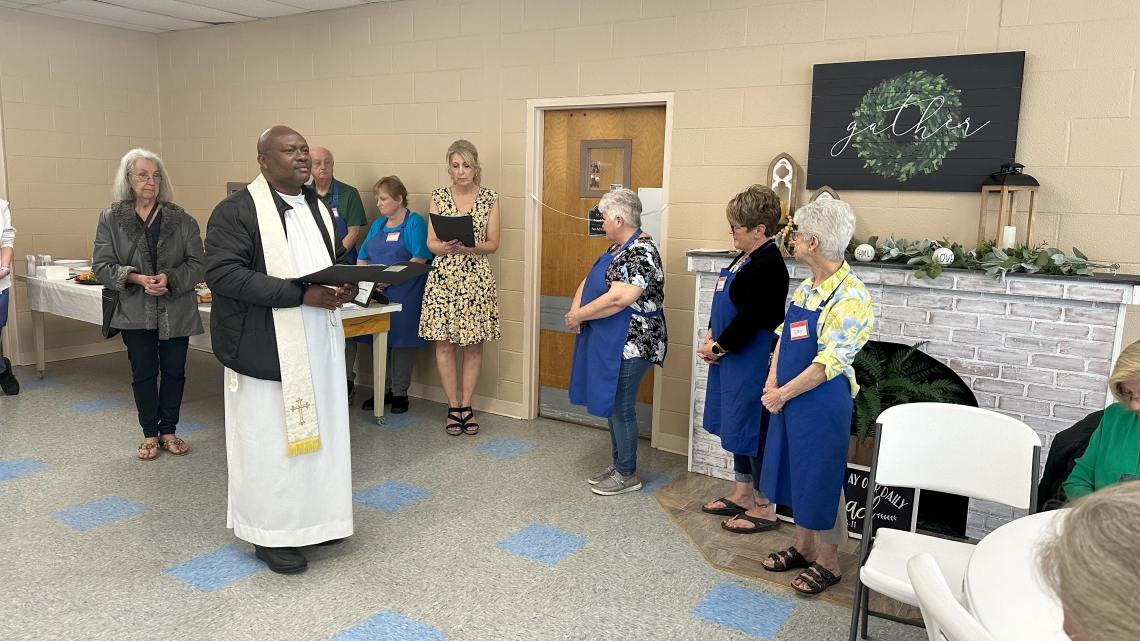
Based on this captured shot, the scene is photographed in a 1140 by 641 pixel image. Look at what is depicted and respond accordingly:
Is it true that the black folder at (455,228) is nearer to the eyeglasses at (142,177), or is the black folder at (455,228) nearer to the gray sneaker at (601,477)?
the eyeglasses at (142,177)

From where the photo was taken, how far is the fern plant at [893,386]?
341 centimetres

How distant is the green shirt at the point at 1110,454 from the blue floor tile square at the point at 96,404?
5325mm

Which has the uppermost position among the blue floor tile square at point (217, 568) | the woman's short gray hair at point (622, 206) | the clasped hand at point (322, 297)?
the woman's short gray hair at point (622, 206)

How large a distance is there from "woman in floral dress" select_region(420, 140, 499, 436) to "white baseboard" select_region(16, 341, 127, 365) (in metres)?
3.62

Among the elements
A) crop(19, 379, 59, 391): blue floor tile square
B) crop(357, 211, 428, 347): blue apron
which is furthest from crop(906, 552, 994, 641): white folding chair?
crop(19, 379, 59, 391): blue floor tile square

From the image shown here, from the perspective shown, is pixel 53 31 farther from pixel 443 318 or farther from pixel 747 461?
pixel 747 461

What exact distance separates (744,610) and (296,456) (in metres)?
1.72

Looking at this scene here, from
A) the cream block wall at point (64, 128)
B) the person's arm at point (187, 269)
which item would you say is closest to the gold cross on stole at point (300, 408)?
the person's arm at point (187, 269)

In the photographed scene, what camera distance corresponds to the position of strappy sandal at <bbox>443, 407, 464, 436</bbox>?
4.79 meters

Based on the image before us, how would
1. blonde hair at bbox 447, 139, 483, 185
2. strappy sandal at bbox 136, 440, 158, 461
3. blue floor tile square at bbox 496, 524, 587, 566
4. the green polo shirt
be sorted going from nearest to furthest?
blue floor tile square at bbox 496, 524, 587, 566 → strappy sandal at bbox 136, 440, 158, 461 → blonde hair at bbox 447, 139, 483, 185 → the green polo shirt

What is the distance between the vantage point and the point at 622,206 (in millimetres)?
3604

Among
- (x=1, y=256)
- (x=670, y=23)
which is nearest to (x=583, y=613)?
(x=670, y=23)

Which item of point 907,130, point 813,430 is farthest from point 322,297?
point 907,130

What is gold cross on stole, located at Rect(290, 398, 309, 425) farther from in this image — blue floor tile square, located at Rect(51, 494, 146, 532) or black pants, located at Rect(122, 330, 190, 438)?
black pants, located at Rect(122, 330, 190, 438)
